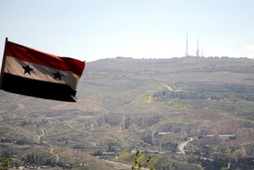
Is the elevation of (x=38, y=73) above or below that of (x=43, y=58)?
below

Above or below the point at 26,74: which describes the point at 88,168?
below

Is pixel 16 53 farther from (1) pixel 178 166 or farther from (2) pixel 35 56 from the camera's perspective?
(1) pixel 178 166

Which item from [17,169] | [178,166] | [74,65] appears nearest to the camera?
[74,65]

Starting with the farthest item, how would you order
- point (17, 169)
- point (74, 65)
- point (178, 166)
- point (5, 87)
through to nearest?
point (178, 166)
point (17, 169)
point (74, 65)
point (5, 87)

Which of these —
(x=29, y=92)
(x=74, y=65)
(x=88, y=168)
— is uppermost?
(x=74, y=65)

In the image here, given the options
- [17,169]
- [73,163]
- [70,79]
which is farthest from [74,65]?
[73,163]
